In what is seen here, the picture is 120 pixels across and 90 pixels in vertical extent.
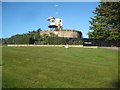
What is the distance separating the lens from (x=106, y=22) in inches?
1912

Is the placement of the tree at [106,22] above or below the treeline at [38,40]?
above

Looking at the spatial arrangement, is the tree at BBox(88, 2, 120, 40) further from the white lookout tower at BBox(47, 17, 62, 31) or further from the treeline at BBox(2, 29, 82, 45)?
the white lookout tower at BBox(47, 17, 62, 31)

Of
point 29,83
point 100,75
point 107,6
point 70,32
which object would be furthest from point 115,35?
point 29,83

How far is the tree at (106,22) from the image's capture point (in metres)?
46.9

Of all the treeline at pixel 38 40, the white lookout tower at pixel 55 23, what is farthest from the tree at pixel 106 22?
the white lookout tower at pixel 55 23

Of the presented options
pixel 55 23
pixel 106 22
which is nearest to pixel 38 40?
pixel 106 22

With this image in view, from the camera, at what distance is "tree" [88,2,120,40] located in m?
46.9

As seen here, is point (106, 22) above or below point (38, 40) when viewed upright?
above

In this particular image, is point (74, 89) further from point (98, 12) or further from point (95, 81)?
point (98, 12)

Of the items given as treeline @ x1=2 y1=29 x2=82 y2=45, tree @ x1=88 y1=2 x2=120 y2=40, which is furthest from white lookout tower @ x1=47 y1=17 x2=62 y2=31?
tree @ x1=88 y1=2 x2=120 y2=40

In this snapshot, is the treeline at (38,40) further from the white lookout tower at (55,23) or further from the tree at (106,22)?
the white lookout tower at (55,23)

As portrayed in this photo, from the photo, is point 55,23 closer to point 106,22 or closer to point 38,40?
point 38,40

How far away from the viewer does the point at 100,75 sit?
13672 millimetres

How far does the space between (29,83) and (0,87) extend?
48.8 inches
